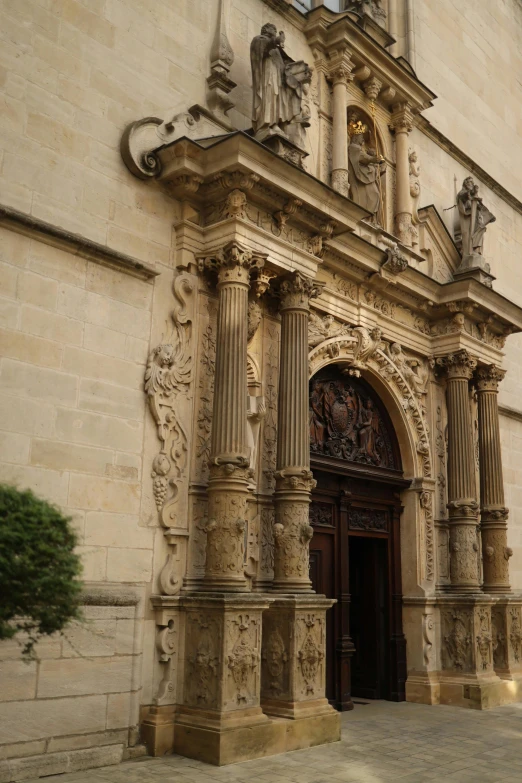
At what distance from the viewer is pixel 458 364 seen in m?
12.5

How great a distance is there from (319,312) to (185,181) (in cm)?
273

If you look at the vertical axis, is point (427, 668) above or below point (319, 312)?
below

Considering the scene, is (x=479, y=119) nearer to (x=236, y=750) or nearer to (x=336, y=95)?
(x=336, y=95)

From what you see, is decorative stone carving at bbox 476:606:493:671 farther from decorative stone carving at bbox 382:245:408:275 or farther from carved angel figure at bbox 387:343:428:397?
decorative stone carving at bbox 382:245:408:275

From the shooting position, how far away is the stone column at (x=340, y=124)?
1110cm

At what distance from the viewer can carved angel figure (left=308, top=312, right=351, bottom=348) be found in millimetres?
10336

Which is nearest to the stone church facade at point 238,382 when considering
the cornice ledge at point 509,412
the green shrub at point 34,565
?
the green shrub at point 34,565

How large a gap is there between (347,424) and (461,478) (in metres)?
2.07

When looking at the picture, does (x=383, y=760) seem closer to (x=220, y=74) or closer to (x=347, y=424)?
(x=347, y=424)

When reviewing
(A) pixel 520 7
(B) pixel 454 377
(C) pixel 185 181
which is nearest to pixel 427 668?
(B) pixel 454 377

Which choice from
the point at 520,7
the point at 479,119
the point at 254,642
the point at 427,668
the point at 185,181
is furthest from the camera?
the point at 520,7

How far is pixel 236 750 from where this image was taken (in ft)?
24.0

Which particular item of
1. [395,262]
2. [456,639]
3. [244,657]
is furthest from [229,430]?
[456,639]

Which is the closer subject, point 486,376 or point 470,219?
point 486,376
